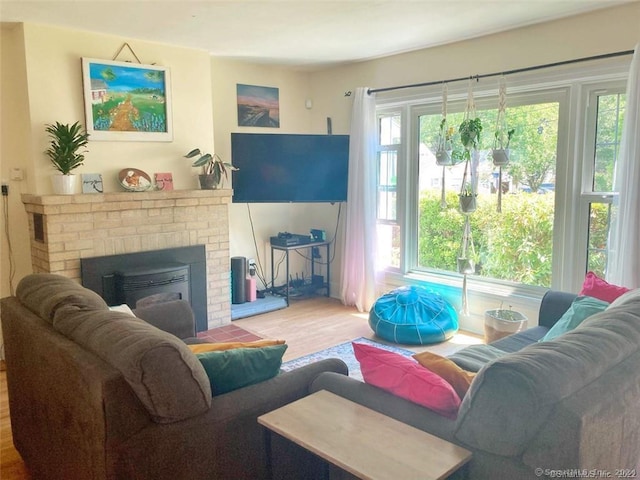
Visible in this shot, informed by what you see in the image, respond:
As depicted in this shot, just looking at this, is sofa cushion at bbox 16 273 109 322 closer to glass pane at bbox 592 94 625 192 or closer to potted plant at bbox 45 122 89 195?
potted plant at bbox 45 122 89 195

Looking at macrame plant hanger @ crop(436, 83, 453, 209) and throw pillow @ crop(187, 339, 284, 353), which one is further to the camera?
macrame plant hanger @ crop(436, 83, 453, 209)

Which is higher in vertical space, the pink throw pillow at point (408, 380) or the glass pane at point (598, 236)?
the glass pane at point (598, 236)

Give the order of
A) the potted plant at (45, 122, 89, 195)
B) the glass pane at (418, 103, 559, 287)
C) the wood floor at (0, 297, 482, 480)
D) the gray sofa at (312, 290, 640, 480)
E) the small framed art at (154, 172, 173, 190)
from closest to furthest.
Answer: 1. the gray sofa at (312, 290, 640, 480)
2. the potted plant at (45, 122, 89, 195)
3. the glass pane at (418, 103, 559, 287)
4. the wood floor at (0, 297, 482, 480)
5. the small framed art at (154, 172, 173, 190)

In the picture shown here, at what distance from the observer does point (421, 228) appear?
4.84 m

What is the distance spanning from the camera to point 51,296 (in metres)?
2.16

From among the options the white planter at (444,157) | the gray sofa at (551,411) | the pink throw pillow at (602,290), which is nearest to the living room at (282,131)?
the gray sofa at (551,411)

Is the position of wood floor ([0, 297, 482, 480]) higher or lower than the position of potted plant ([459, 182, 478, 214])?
lower

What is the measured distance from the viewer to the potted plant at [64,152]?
11.8 feet

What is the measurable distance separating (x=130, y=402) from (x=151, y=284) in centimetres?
244

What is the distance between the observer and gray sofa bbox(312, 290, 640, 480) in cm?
136

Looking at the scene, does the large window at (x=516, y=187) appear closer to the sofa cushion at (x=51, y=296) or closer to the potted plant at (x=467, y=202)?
the potted plant at (x=467, y=202)

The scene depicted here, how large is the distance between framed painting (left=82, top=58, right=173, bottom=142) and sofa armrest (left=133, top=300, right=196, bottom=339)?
1636 millimetres

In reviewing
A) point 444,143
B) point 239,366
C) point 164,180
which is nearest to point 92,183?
point 164,180

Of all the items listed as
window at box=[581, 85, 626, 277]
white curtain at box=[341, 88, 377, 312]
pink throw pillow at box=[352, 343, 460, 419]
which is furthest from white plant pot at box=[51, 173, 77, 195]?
window at box=[581, 85, 626, 277]
